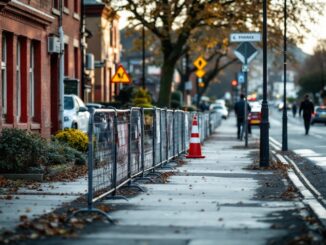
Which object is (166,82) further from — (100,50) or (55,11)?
(55,11)

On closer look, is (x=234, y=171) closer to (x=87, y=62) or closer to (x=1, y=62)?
(x=1, y=62)

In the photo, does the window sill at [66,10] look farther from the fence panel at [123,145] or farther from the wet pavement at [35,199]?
the wet pavement at [35,199]

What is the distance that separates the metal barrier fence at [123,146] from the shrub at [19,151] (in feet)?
6.37

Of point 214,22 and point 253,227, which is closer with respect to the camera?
point 253,227

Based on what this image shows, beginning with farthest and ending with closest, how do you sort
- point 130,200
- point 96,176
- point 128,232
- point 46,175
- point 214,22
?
point 214,22 → point 46,175 → point 130,200 → point 96,176 → point 128,232

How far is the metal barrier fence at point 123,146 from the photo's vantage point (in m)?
11.8

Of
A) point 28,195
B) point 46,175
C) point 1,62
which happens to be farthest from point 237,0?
point 28,195

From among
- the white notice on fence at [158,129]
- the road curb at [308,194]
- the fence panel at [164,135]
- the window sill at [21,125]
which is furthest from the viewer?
the window sill at [21,125]

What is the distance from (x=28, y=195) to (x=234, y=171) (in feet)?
21.9

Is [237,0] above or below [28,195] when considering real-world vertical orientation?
above

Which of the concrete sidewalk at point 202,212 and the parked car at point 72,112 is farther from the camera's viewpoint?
the parked car at point 72,112

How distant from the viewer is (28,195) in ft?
45.9

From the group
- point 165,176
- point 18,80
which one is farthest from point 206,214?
point 18,80

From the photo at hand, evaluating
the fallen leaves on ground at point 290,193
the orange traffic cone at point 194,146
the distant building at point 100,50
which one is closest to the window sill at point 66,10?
the orange traffic cone at point 194,146
